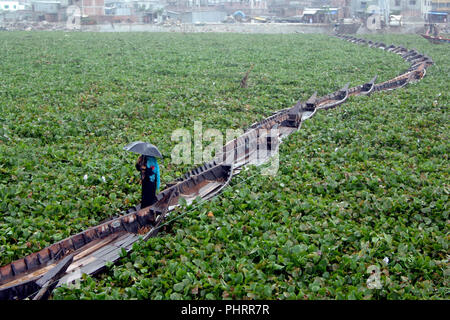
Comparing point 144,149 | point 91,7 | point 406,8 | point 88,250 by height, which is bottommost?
point 88,250

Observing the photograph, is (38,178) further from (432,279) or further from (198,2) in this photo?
(198,2)

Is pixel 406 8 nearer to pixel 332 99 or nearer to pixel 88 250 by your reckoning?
pixel 332 99

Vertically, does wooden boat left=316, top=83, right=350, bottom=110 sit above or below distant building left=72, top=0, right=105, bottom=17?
below

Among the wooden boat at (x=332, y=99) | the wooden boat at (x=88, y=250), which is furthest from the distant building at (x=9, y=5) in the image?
the wooden boat at (x=88, y=250)

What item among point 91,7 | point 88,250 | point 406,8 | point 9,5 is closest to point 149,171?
point 88,250

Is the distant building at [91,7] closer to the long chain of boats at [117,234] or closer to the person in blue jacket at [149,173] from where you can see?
the long chain of boats at [117,234]

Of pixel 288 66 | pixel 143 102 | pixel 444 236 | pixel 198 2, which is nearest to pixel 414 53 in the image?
pixel 288 66

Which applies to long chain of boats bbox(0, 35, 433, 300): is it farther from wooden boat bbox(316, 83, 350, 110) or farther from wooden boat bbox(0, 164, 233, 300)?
wooden boat bbox(316, 83, 350, 110)

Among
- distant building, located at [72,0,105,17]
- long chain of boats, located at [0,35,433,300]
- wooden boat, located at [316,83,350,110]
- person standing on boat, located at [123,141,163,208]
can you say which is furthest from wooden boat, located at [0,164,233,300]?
distant building, located at [72,0,105,17]
